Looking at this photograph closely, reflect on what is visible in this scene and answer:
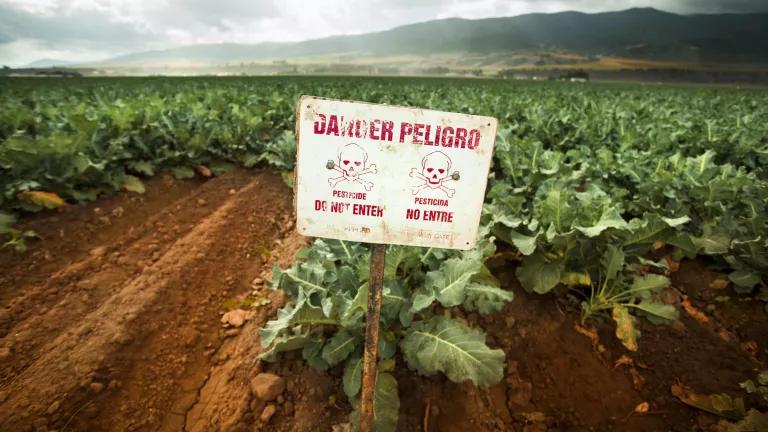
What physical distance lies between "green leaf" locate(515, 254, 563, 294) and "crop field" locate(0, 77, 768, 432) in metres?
0.02

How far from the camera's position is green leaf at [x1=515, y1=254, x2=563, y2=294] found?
2.72 metres

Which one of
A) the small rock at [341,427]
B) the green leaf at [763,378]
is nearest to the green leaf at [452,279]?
the small rock at [341,427]

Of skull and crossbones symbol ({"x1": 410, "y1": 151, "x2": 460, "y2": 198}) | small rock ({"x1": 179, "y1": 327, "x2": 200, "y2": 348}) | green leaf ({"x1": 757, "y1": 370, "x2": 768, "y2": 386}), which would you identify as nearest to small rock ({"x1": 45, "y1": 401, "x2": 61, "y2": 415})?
small rock ({"x1": 179, "y1": 327, "x2": 200, "y2": 348})

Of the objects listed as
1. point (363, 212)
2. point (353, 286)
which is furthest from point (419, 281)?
point (363, 212)

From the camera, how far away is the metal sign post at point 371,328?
1690mm

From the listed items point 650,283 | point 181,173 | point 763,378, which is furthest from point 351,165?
point 181,173

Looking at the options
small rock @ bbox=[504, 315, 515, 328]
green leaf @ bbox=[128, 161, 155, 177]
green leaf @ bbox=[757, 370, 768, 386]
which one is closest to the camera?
green leaf @ bbox=[757, 370, 768, 386]

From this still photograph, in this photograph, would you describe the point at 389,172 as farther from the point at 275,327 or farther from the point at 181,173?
the point at 181,173

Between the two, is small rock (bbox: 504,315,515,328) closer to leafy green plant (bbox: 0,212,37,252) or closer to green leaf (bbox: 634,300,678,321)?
green leaf (bbox: 634,300,678,321)

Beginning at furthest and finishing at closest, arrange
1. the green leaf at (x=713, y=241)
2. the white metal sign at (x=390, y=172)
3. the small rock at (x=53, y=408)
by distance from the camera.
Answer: the green leaf at (x=713, y=241)
the small rock at (x=53, y=408)
the white metal sign at (x=390, y=172)

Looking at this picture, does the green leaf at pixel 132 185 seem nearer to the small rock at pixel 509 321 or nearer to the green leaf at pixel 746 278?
the small rock at pixel 509 321

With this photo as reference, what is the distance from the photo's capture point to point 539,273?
281cm

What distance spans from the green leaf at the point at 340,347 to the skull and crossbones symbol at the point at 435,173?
3.63ft

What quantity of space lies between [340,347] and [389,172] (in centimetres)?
117
